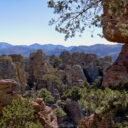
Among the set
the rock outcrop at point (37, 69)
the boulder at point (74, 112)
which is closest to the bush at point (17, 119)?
the boulder at point (74, 112)

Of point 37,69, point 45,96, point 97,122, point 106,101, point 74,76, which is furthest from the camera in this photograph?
point 74,76

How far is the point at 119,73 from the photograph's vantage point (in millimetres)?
9023

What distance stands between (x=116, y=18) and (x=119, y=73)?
11.6 feet

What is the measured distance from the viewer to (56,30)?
683cm

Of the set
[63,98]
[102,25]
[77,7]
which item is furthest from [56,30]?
[63,98]

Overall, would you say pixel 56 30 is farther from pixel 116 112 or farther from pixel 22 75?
pixel 22 75

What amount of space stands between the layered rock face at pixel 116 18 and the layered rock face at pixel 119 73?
1457 millimetres

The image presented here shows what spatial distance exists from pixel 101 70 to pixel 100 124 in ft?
108

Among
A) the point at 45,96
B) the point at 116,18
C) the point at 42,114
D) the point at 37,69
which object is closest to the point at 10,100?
the point at 42,114

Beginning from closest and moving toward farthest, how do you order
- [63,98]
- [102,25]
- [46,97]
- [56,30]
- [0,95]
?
[102,25]
[56,30]
[0,95]
[46,97]
[63,98]

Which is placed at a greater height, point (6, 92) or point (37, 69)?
point (6, 92)

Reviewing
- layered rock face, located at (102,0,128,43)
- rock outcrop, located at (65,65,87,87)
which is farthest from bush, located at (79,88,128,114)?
rock outcrop, located at (65,65,87,87)

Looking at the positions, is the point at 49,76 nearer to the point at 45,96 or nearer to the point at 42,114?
the point at 45,96

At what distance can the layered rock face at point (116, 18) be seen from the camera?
5.38 m
